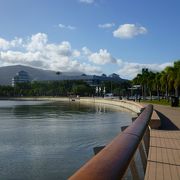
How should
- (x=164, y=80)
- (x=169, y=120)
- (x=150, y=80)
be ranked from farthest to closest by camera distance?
(x=150, y=80), (x=164, y=80), (x=169, y=120)

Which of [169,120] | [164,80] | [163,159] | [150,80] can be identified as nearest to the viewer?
[163,159]

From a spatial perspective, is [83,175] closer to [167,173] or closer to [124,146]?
[124,146]

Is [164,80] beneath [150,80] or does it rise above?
beneath

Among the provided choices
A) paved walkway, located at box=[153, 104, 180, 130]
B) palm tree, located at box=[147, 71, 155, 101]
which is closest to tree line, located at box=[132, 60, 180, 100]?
palm tree, located at box=[147, 71, 155, 101]

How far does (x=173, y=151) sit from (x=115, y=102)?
289 feet

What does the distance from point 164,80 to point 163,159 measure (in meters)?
84.5

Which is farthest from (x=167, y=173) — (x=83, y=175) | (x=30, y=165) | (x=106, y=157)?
(x=30, y=165)

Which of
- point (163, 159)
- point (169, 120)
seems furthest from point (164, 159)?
point (169, 120)

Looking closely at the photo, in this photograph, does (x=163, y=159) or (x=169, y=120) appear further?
(x=169, y=120)

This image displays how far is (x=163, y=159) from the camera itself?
443 inches

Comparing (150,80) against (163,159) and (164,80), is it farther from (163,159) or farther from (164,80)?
(163,159)

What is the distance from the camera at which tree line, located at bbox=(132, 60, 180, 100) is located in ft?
273

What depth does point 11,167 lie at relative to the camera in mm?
15734

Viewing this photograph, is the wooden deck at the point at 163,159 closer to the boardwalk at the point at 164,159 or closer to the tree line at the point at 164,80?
the boardwalk at the point at 164,159
